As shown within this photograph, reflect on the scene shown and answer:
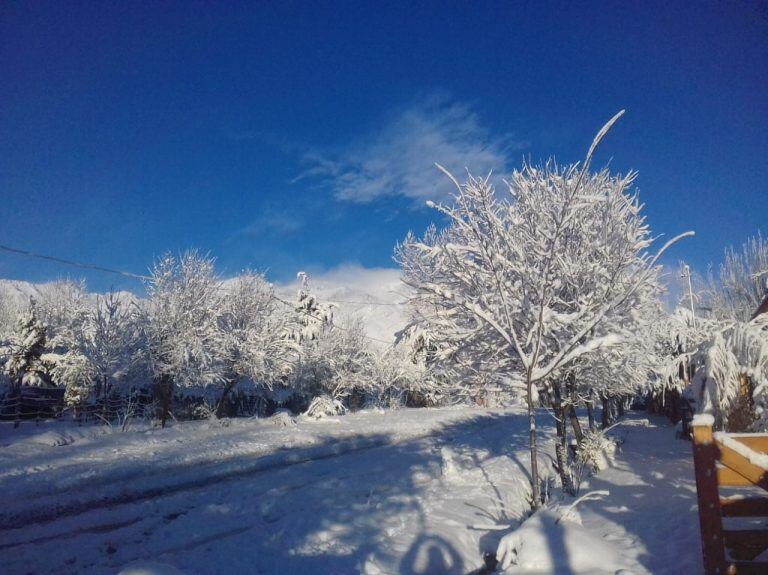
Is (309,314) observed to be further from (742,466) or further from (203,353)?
(742,466)

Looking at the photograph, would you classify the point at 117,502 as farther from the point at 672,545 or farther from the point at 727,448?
the point at 727,448

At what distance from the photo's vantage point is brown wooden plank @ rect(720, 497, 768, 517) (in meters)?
3.85

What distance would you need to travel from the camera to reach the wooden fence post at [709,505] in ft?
12.6

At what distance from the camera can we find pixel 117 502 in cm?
973

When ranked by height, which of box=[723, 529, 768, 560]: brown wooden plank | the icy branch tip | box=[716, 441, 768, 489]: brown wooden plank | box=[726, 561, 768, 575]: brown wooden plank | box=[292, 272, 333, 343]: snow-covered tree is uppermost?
box=[292, 272, 333, 343]: snow-covered tree

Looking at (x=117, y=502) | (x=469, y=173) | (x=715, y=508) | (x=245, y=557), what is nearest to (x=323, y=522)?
(x=245, y=557)

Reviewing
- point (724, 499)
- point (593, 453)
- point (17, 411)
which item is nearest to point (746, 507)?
point (724, 499)

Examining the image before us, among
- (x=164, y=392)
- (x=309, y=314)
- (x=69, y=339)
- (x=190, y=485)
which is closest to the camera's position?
(x=190, y=485)

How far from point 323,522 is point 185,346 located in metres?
16.2

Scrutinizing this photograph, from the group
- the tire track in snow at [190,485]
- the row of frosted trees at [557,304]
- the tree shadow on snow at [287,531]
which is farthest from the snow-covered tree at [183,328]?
the row of frosted trees at [557,304]

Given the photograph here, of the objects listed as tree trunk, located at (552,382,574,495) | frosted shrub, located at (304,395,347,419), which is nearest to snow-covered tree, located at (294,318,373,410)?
frosted shrub, located at (304,395,347,419)

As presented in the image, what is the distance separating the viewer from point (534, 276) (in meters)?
7.09

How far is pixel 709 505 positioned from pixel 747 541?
507 millimetres

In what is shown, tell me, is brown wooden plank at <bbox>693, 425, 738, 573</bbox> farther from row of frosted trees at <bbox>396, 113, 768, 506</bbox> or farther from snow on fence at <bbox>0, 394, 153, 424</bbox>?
snow on fence at <bbox>0, 394, 153, 424</bbox>
